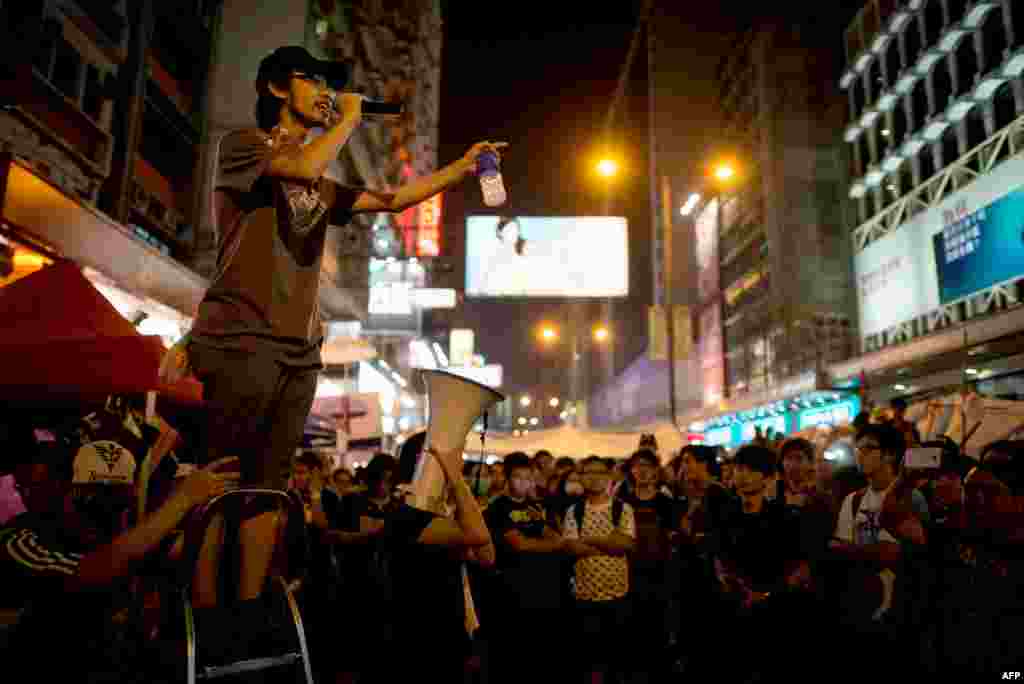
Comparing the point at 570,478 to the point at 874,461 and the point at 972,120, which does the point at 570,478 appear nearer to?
the point at 874,461

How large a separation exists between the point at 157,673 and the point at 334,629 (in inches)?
213

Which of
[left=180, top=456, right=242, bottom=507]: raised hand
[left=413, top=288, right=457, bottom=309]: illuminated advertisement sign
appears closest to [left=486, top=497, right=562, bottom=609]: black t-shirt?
[left=180, top=456, right=242, bottom=507]: raised hand

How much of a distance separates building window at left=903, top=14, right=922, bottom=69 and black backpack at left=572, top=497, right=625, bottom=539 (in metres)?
29.8

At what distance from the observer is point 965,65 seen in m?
26.2

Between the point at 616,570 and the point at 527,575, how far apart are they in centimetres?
90

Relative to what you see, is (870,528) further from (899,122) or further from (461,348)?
(899,122)

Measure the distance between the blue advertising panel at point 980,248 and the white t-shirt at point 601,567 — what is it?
1836cm

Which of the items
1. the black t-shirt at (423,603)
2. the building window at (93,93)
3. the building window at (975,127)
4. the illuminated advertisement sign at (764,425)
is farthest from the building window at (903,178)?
the black t-shirt at (423,603)

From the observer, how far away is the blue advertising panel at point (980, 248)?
19.9 meters

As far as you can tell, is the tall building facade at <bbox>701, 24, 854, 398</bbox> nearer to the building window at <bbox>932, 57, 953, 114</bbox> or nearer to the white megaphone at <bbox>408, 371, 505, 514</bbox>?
the building window at <bbox>932, 57, 953, 114</bbox>

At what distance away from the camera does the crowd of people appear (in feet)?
7.72

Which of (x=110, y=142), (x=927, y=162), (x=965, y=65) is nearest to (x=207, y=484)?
(x=110, y=142)

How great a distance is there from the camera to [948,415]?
10.1 meters

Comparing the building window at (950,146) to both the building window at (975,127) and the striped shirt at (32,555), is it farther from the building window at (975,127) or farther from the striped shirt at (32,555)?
the striped shirt at (32,555)
